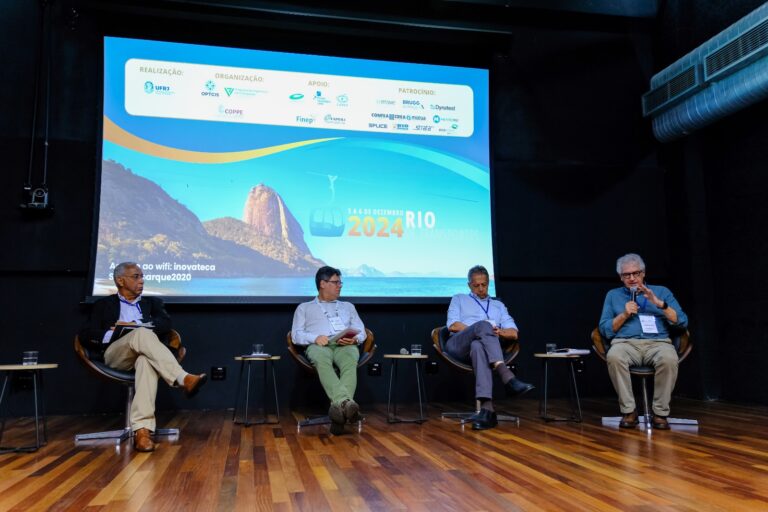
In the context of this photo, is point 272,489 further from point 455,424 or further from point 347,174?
point 347,174

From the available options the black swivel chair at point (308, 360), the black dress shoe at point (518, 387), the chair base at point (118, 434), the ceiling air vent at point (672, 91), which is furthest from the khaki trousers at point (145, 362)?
the ceiling air vent at point (672, 91)

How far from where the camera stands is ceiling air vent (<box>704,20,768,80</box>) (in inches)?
176

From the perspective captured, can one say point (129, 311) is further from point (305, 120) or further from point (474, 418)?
point (474, 418)

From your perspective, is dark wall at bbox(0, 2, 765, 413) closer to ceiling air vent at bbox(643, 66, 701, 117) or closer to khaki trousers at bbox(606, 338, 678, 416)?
ceiling air vent at bbox(643, 66, 701, 117)

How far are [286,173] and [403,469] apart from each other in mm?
3077

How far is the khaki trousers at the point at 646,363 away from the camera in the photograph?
12.9 feet

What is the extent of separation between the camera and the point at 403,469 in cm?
277

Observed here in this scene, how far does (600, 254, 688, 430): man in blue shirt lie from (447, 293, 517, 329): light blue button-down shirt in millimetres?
729

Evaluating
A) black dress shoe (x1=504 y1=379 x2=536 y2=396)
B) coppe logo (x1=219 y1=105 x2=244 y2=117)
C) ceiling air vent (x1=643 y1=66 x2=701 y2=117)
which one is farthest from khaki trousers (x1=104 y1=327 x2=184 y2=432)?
ceiling air vent (x1=643 y1=66 x2=701 y2=117)

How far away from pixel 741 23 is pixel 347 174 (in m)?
3.34

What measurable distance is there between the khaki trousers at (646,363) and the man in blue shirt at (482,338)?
0.70 metres

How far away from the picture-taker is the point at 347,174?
5.29 metres

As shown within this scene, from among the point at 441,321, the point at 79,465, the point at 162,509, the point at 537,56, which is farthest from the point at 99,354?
the point at 537,56

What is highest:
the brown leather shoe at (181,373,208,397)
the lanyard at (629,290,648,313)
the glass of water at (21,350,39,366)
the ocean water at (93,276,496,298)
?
the ocean water at (93,276,496,298)
